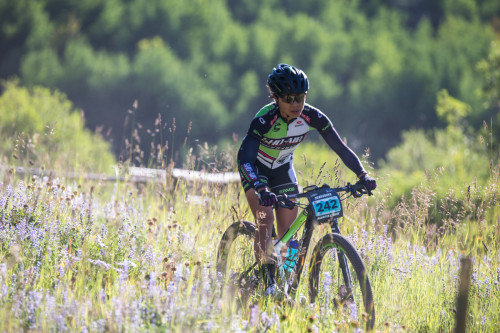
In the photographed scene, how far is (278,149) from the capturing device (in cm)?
480

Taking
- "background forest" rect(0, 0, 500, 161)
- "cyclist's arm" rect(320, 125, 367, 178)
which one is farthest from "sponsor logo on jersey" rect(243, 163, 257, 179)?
"background forest" rect(0, 0, 500, 161)

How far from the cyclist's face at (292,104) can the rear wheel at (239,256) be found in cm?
95

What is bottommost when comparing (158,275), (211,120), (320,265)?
(158,275)

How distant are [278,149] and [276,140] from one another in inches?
4.5

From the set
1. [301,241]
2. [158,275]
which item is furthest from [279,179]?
[158,275]

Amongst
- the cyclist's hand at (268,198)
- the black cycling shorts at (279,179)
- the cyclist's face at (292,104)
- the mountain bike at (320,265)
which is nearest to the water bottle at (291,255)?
the mountain bike at (320,265)

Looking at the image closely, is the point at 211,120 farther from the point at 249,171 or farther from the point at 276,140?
the point at 249,171

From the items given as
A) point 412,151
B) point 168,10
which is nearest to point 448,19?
point 168,10

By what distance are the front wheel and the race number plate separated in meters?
0.14

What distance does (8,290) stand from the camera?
3998 millimetres

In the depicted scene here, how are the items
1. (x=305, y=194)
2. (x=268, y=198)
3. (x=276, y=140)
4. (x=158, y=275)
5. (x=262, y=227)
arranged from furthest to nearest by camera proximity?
(x=276, y=140), (x=262, y=227), (x=158, y=275), (x=305, y=194), (x=268, y=198)

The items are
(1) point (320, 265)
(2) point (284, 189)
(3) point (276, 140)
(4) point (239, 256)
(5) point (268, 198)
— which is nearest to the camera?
(5) point (268, 198)

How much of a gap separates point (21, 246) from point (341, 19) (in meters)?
53.3

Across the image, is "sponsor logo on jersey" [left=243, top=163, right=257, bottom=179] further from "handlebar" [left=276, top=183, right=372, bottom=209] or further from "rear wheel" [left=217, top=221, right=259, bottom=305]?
"rear wheel" [left=217, top=221, right=259, bottom=305]
